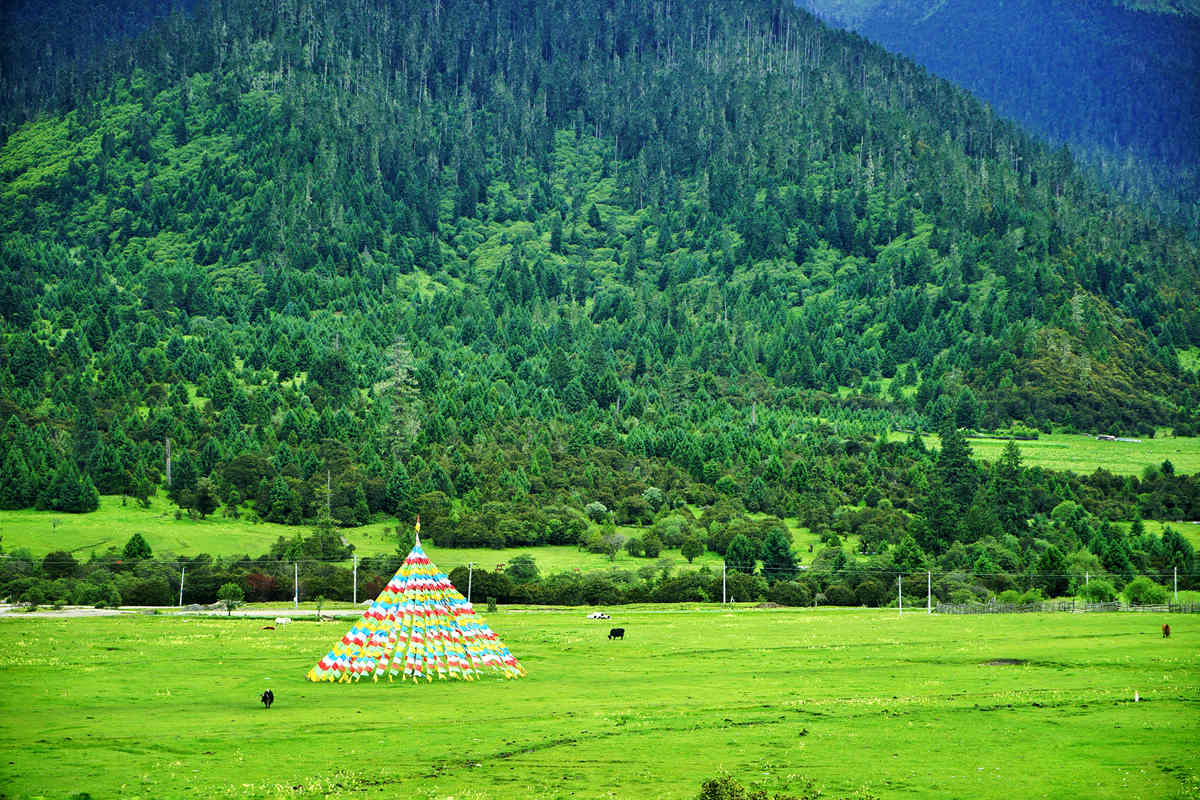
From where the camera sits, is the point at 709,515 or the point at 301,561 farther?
the point at 709,515

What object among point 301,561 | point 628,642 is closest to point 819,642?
point 628,642

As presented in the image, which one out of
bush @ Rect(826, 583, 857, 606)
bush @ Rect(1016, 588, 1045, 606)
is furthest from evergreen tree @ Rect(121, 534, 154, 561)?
bush @ Rect(1016, 588, 1045, 606)

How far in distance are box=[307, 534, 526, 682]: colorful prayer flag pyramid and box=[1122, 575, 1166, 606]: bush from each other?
7895 centimetres

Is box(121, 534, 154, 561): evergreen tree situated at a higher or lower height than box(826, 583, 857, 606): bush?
higher

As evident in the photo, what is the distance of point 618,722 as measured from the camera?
44.6 meters

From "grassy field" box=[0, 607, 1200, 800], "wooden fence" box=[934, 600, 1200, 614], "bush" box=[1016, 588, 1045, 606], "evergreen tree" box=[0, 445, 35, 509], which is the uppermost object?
"evergreen tree" box=[0, 445, 35, 509]

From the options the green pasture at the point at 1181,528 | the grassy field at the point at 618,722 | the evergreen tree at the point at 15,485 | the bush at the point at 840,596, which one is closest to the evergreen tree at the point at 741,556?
the bush at the point at 840,596

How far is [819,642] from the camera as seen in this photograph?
77.9 m

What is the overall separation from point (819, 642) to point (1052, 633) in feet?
52.6

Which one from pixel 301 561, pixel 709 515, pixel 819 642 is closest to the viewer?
pixel 819 642

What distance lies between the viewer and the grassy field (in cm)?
3522

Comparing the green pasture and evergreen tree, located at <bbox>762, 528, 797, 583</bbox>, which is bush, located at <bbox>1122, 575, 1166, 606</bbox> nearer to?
evergreen tree, located at <bbox>762, 528, 797, 583</bbox>

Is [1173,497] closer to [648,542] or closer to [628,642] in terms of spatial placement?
[648,542]

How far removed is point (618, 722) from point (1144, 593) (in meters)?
87.1
